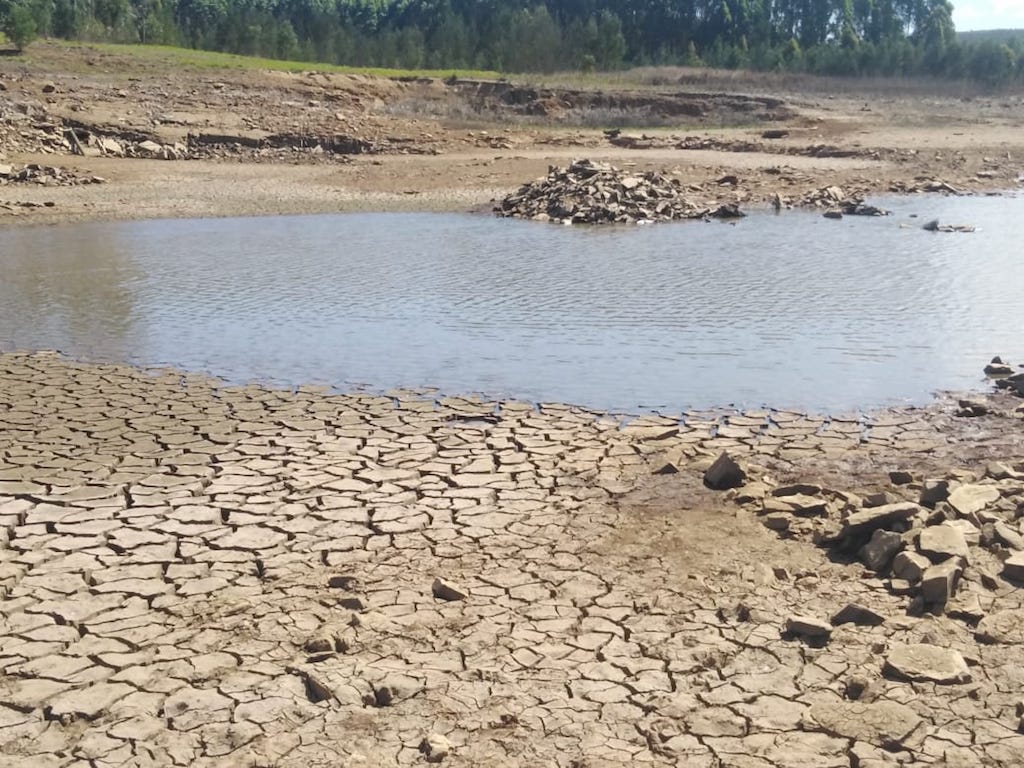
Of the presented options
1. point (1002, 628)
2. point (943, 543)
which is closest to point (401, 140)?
point (943, 543)

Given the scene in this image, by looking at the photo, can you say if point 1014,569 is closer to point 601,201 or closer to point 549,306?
point 549,306

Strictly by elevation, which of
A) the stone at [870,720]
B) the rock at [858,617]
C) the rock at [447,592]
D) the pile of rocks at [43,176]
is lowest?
the stone at [870,720]

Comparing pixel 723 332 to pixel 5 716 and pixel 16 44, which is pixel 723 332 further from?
pixel 16 44

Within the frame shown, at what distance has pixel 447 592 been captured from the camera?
5164 mm

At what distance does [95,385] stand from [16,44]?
33566 mm

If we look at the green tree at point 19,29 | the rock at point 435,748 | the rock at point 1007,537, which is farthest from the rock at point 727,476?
the green tree at point 19,29

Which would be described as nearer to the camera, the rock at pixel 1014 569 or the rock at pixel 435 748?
the rock at pixel 435 748

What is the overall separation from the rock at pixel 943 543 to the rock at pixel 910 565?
0.05 metres

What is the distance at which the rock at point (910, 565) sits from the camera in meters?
Result: 5.03

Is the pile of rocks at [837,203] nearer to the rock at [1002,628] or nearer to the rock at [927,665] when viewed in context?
the rock at [1002,628]

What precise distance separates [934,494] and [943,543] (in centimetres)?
78

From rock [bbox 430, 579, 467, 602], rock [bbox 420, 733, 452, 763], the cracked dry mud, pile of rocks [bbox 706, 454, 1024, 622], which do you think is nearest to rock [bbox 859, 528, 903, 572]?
pile of rocks [bbox 706, 454, 1024, 622]

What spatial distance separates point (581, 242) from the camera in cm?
1841

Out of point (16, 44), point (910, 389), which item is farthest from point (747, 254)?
point (16, 44)
